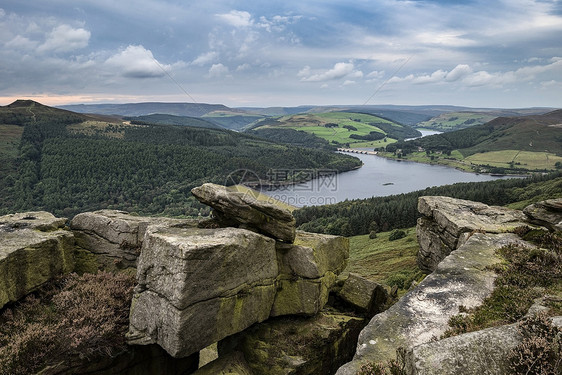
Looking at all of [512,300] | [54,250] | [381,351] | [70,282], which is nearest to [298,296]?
[381,351]

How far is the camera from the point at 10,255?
1412 cm

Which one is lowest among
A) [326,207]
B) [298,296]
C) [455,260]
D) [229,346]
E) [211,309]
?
[326,207]

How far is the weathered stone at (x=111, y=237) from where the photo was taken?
62.2 feet

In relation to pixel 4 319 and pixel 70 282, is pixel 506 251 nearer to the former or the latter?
pixel 70 282

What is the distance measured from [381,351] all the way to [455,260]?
6.61 m

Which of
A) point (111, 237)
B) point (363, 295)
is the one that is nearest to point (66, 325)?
point (111, 237)

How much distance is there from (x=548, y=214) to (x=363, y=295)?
A: 10575mm

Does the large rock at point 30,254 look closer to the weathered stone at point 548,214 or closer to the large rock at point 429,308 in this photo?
the large rock at point 429,308

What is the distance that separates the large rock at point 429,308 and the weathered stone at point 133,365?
33.1 ft

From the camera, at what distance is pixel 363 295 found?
1886 cm

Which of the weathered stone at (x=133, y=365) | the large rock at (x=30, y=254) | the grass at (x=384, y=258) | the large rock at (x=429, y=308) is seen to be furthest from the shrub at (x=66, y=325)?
the grass at (x=384, y=258)

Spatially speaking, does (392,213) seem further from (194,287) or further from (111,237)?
(194,287)

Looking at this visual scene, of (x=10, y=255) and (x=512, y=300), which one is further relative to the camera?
(x=10, y=255)

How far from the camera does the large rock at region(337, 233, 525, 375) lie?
9648mm
